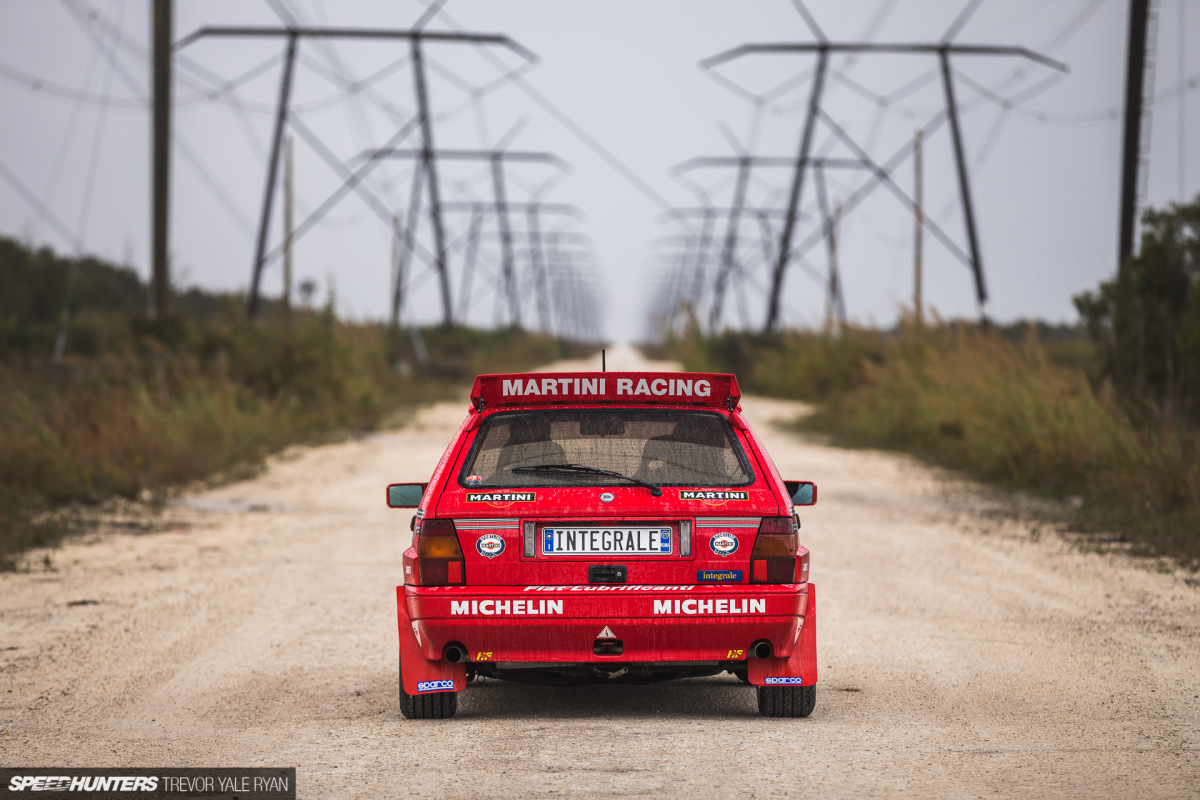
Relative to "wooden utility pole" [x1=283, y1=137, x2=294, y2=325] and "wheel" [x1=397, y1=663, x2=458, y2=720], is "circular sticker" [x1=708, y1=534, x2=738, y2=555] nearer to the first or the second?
Result: "wheel" [x1=397, y1=663, x2=458, y2=720]

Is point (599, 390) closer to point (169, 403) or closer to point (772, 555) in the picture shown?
point (772, 555)

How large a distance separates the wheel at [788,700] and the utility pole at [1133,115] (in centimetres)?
1407

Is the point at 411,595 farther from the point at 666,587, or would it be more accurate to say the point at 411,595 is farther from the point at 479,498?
the point at 666,587

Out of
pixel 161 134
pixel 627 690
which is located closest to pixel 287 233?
pixel 161 134

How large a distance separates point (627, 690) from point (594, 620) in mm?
1285

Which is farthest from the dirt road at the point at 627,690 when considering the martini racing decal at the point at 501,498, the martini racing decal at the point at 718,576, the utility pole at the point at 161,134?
the utility pole at the point at 161,134

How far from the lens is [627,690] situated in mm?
6438

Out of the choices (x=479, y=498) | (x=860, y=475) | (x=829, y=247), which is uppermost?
(x=829, y=247)

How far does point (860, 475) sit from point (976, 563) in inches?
287

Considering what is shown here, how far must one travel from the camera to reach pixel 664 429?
575 centimetres

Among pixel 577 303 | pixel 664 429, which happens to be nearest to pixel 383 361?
pixel 664 429

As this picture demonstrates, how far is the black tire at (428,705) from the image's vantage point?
5.60 meters

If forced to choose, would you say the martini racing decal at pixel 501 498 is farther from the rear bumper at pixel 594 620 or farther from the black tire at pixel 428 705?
the black tire at pixel 428 705

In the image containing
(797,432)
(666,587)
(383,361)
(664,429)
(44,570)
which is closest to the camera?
(666,587)
